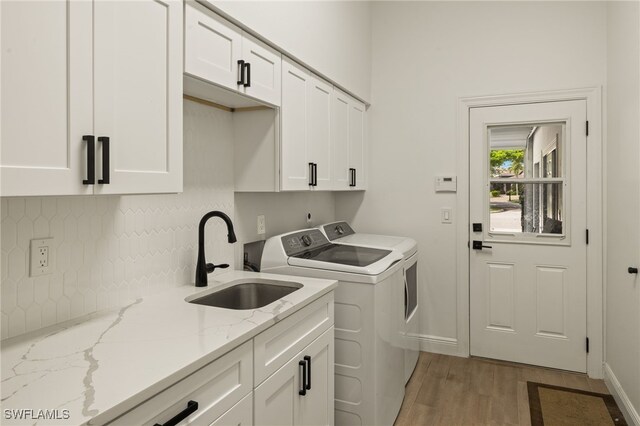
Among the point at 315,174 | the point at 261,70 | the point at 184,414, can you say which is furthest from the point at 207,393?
the point at 315,174

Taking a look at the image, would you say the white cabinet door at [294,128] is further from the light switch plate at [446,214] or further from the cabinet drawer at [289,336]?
the light switch plate at [446,214]

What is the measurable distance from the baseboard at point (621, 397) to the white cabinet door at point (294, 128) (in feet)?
7.35

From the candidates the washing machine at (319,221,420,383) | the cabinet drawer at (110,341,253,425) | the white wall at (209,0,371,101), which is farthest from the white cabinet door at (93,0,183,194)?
the washing machine at (319,221,420,383)

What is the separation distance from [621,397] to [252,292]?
2.36 metres

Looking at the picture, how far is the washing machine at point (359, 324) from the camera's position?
2.14 meters

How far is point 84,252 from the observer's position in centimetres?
150

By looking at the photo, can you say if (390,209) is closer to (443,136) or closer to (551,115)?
(443,136)

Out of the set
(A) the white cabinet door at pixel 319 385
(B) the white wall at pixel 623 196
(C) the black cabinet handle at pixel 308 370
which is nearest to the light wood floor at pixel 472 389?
(B) the white wall at pixel 623 196

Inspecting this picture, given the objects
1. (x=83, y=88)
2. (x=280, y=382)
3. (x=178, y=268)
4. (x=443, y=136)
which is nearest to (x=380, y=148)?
(x=443, y=136)

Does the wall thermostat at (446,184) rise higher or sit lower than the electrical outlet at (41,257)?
higher

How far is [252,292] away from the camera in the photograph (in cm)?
207

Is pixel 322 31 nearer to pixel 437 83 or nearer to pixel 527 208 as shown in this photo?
pixel 437 83

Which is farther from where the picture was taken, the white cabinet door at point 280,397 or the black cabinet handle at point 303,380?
the black cabinet handle at point 303,380

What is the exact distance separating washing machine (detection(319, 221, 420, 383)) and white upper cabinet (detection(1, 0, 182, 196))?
174cm
